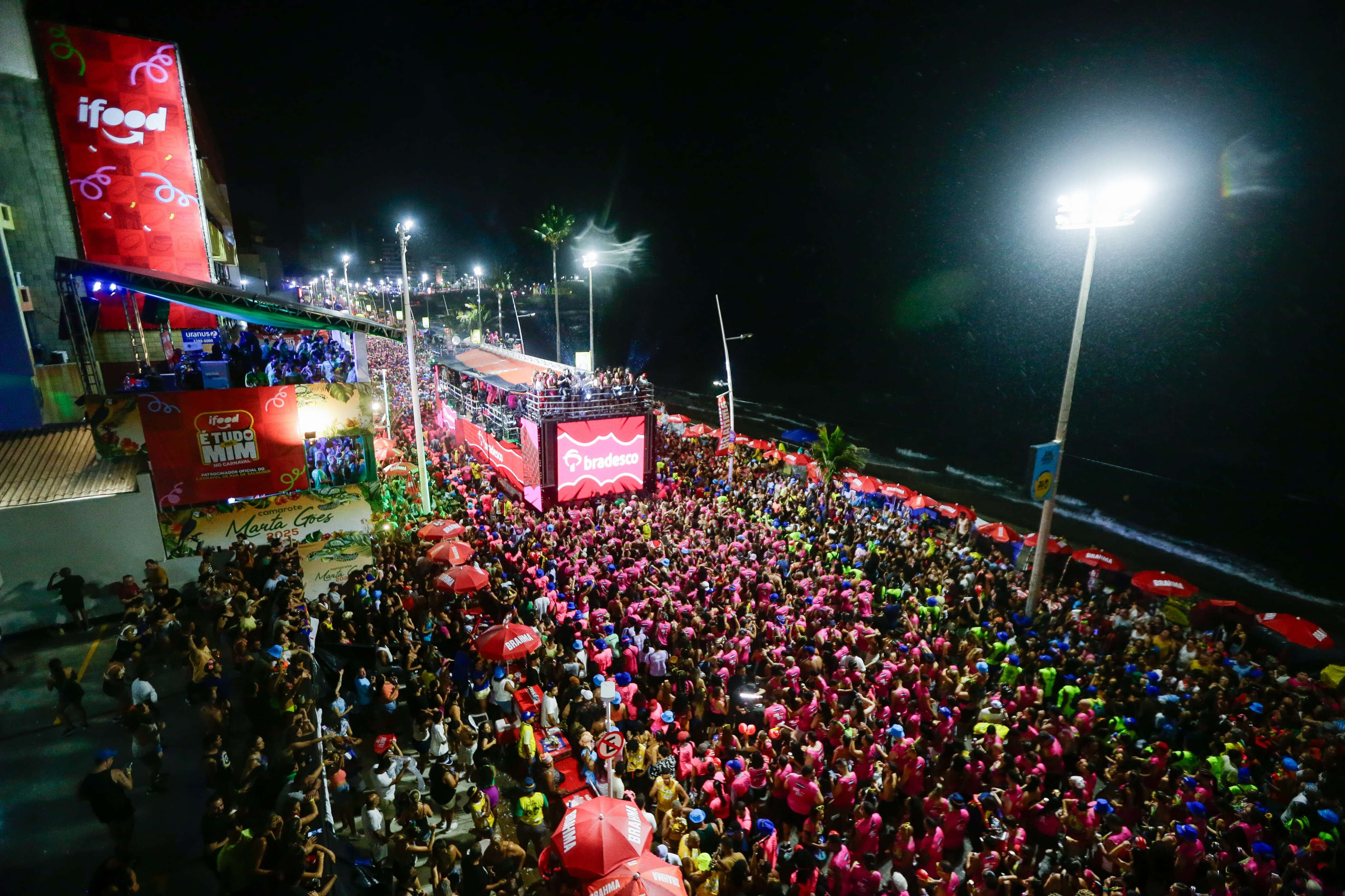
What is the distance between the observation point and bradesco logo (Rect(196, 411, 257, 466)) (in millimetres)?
11641

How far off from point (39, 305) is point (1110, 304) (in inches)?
6080

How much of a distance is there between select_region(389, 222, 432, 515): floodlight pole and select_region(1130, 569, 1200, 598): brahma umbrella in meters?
18.3

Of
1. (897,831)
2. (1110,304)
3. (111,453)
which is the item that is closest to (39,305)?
(111,453)

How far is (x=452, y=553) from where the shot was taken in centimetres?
1307

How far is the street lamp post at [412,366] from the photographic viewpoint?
16.0 meters

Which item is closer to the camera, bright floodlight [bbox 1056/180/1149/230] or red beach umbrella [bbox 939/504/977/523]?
bright floodlight [bbox 1056/180/1149/230]

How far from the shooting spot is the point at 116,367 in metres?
16.8

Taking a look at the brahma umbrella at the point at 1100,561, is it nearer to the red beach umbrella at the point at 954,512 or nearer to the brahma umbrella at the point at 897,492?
the red beach umbrella at the point at 954,512

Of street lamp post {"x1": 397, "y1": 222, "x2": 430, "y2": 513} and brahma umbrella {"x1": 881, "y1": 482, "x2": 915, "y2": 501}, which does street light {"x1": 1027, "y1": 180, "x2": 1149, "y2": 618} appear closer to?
brahma umbrella {"x1": 881, "y1": 482, "x2": 915, "y2": 501}

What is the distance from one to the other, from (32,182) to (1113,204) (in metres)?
28.4

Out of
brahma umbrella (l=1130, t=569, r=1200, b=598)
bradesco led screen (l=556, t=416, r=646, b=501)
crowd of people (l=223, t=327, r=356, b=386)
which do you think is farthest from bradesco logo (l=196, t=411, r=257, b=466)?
brahma umbrella (l=1130, t=569, r=1200, b=598)

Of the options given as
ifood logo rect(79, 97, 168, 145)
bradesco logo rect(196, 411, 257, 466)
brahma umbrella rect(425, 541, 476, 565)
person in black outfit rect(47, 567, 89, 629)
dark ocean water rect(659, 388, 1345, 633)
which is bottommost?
→ dark ocean water rect(659, 388, 1345, 633)

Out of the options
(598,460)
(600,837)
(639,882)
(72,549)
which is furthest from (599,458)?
(639,882)

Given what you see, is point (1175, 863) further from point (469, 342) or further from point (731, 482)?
point (469, 342)
